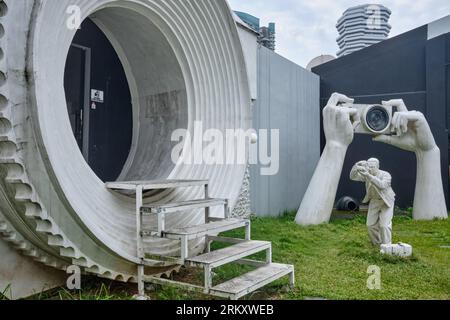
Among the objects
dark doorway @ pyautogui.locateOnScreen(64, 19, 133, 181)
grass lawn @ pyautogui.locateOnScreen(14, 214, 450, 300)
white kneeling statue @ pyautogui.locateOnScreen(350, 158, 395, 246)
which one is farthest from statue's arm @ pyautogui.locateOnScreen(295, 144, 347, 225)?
dark doorway @ pyautogui.locateOnScreen(64, 19, 133, 181)

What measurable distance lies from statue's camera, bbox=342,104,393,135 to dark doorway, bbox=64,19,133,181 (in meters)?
4.20

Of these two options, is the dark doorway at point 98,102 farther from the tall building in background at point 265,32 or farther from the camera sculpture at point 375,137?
Result: the tall building in background at point 265,32

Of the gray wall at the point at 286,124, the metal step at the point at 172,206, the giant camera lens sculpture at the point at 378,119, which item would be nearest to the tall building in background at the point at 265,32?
the gray wall at the point at 286,124

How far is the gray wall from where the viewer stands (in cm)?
716

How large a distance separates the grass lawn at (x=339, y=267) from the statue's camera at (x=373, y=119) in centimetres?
187

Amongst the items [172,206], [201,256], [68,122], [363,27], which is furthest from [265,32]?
[201,256]

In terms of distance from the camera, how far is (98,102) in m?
4.44

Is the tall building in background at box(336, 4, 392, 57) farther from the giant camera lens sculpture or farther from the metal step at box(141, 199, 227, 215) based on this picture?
the metal step at box(141, 199, 227, 215)

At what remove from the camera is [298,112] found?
8.62 metres

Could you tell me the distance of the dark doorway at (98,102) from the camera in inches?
165

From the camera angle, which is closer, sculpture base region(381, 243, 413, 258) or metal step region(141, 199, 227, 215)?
metal step region(141, 199, 227, 215)

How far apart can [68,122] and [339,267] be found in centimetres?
278

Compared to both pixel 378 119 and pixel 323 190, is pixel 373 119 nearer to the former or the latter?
pixel 378 119

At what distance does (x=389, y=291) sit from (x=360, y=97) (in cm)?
709
